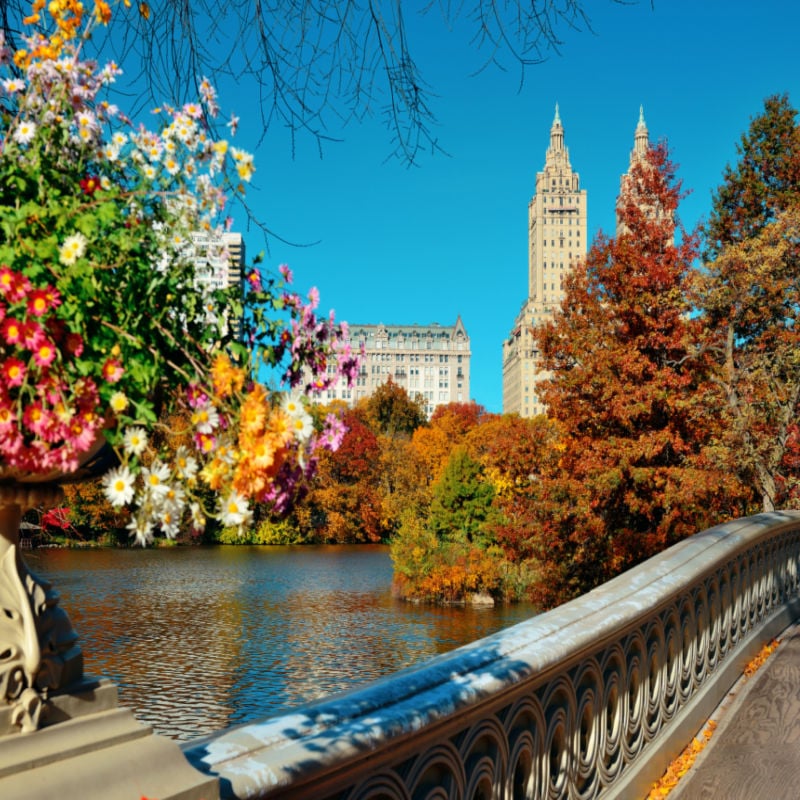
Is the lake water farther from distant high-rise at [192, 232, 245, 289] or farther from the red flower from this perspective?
the red flower

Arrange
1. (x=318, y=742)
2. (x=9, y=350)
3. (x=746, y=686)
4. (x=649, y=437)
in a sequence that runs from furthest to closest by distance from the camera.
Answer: (x=649, y=437) < (x=746, y=686) < (x=318, y=742) < (x=9, y=350)

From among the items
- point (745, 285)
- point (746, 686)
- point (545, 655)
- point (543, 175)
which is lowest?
point (746, 686)

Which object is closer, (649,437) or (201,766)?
(201,766)

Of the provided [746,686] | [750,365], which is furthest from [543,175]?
[746,686]

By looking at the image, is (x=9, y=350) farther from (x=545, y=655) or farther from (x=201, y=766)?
(x=545, y=655)

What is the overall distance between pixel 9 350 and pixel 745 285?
13.2m

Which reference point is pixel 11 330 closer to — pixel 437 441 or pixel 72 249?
pixel 72 249

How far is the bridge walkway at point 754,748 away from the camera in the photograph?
317 cm

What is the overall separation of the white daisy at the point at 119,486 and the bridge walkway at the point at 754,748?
9.28ft

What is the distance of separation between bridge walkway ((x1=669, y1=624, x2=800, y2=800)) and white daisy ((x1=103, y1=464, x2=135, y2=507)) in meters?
2.83

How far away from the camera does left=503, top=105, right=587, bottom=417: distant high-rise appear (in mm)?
130375

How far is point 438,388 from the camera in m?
146

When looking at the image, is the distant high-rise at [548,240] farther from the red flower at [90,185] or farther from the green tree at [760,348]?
the red flower at [90,185]

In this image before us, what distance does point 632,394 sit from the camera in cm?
→ 1278
